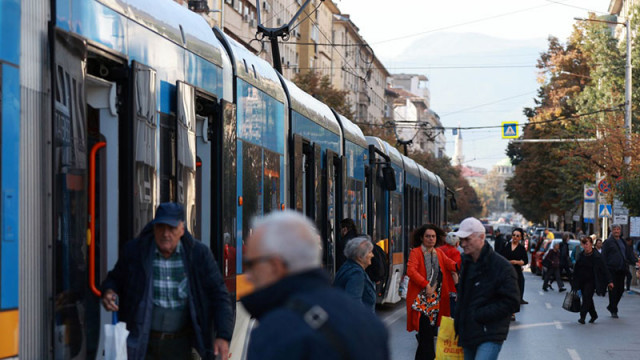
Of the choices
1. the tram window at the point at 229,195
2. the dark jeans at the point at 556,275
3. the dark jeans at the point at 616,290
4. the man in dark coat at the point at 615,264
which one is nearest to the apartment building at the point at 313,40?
the dark jeans at the point at 556,275

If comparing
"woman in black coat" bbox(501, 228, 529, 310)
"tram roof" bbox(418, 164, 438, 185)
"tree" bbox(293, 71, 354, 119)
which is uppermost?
"tree" bbox(293, 71, 354, 119)

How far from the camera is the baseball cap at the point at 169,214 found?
6.50 meters

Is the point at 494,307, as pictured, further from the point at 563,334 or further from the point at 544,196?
the point at 544,196

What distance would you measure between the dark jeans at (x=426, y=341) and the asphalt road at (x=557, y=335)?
179 centimetres

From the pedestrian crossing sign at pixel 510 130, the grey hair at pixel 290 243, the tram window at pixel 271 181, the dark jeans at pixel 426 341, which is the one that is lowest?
the dark jeans at pixel 426 341

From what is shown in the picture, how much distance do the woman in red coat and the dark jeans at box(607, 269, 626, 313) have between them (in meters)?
10.1

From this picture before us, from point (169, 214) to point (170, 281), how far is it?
0.45 meters

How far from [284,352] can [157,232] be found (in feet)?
11.2

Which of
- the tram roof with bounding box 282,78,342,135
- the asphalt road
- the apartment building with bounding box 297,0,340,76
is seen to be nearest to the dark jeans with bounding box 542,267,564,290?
the asphalt road

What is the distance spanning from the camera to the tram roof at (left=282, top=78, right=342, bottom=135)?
13.0m

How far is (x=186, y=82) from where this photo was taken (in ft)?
26.4

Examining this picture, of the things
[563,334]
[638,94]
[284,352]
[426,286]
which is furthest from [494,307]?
[638,94]

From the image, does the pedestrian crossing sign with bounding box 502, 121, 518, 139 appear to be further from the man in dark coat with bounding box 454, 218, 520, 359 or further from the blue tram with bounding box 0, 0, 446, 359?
the man in dark coat with bounding box 454, 218, 520, 359

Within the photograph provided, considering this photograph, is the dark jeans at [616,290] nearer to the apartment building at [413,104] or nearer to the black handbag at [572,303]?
the black handbag at [572,303]
